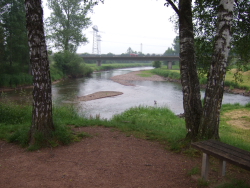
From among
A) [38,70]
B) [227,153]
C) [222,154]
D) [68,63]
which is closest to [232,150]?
[227,153]

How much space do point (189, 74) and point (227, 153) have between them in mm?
2491

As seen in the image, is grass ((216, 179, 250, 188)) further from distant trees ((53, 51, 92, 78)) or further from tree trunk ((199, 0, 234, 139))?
distant trees ((53, 51, 92, 78))

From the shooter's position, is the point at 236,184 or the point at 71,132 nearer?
the point at 236,184

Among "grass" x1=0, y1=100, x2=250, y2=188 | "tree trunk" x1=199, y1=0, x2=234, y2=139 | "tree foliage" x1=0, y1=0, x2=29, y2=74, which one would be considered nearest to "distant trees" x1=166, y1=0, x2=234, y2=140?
"tree trunk" x1=199, y1=0, x2=234, y2=139

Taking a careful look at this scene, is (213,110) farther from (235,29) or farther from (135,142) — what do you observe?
(235,29)

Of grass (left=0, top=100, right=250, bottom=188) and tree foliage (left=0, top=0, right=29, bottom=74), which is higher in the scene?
tree foliage (left=0, top=0, right=29, bottom=74)

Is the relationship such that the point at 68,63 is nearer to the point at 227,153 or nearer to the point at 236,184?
the point at 227,153

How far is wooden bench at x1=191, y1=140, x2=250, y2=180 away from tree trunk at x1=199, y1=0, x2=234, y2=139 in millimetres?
1020

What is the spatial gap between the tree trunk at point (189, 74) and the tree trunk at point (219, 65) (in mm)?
490

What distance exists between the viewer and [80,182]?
13.8 feet

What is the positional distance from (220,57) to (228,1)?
1205 millimetres

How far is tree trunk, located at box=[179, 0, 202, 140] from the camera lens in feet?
19.4

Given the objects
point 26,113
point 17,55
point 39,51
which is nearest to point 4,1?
point 17,55

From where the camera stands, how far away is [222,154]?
3.89m
